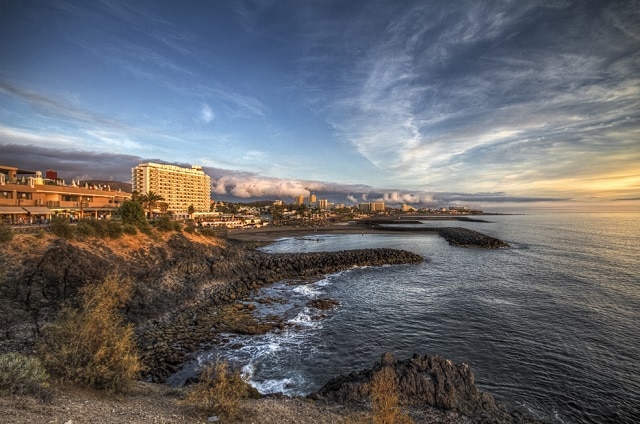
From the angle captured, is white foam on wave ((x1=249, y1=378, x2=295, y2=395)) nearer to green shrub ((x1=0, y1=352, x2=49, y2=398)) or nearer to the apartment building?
green shrub ((x1=0, y1=352, x2=49, y2=398))

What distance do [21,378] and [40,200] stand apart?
166ft

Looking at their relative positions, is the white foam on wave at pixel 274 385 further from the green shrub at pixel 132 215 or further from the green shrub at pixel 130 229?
the green shrub at pixel 132 215

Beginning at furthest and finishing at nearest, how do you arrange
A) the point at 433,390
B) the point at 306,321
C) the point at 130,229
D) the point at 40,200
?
the point at 40,200 < the point at 130,229 < the point at 306,321 < the point at 433,390

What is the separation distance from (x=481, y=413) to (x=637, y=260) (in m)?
65.7

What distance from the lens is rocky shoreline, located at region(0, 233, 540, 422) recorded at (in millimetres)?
19531

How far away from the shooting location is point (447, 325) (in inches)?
998

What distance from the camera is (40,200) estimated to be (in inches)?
1826

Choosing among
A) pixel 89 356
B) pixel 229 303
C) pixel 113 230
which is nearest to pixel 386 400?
pixel 89 356

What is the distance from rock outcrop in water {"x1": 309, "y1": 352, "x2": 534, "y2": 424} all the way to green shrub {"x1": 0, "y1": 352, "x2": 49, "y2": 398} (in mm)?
10508

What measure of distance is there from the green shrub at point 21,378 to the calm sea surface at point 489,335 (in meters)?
9.91

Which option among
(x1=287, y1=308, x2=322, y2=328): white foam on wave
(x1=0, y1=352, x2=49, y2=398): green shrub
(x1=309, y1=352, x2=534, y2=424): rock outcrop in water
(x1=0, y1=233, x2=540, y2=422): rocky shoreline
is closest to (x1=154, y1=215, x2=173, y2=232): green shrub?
(x1=0, y1=233, x2=540, y2=422): rocky shoreline

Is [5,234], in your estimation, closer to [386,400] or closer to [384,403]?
[384,403]

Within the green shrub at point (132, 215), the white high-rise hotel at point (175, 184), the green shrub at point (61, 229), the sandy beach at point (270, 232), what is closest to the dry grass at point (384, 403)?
the green shrub at point (61, 229)

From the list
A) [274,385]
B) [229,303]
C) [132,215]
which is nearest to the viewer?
[274,385]
